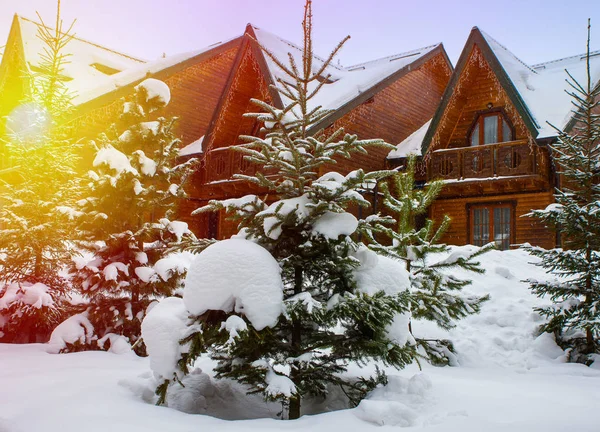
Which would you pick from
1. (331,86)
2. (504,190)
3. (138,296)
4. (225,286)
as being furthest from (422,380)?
(331,86)

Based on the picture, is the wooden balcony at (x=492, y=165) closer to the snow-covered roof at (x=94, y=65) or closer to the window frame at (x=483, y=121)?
the window frame at (x=483, y=121)

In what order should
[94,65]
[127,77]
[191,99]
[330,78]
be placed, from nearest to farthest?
[330,78] → [127,77] → [191,99] → [94,65]

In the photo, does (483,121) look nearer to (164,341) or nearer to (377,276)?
(377,276)

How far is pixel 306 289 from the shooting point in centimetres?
490

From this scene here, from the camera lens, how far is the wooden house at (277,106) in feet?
55.4

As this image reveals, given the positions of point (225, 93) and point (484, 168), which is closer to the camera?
point (484, 168)

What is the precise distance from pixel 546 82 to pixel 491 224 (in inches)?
222

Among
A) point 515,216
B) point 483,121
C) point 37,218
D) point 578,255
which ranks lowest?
point 578,255

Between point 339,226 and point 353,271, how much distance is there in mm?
572

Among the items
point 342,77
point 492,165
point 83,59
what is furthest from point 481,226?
point 83,59

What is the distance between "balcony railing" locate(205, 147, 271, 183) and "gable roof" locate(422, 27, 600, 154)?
20.4 feet

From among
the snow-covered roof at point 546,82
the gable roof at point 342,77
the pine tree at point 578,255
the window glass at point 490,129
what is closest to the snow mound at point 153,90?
the pine tree at point 578,255

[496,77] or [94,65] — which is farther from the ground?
[94,65]

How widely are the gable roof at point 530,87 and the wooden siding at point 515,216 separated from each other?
2290 mm
